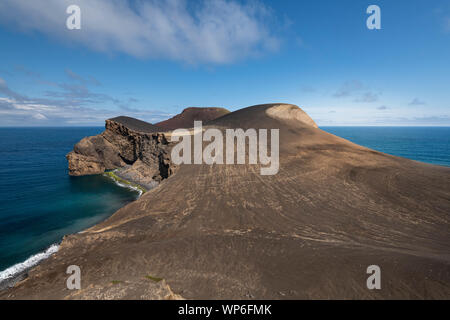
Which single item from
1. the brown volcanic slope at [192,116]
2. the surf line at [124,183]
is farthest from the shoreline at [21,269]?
the brown volcanic slope at [192,116]

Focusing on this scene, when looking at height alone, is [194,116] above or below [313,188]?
above

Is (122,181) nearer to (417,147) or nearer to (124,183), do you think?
(124,183)

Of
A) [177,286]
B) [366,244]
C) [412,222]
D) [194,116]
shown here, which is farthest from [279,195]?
[194,116]

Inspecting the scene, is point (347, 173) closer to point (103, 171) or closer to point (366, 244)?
Answer: point (366, 244)

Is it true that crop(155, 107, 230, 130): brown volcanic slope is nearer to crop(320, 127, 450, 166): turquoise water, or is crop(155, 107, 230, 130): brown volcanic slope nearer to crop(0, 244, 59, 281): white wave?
crop(320, 127, 450, 166): turquoise water

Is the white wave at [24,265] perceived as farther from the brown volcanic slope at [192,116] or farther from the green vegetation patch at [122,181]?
the brown volcanic slope at [192,116]

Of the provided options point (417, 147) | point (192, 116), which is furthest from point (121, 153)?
point (417, 147)

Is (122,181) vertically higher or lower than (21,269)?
higher
